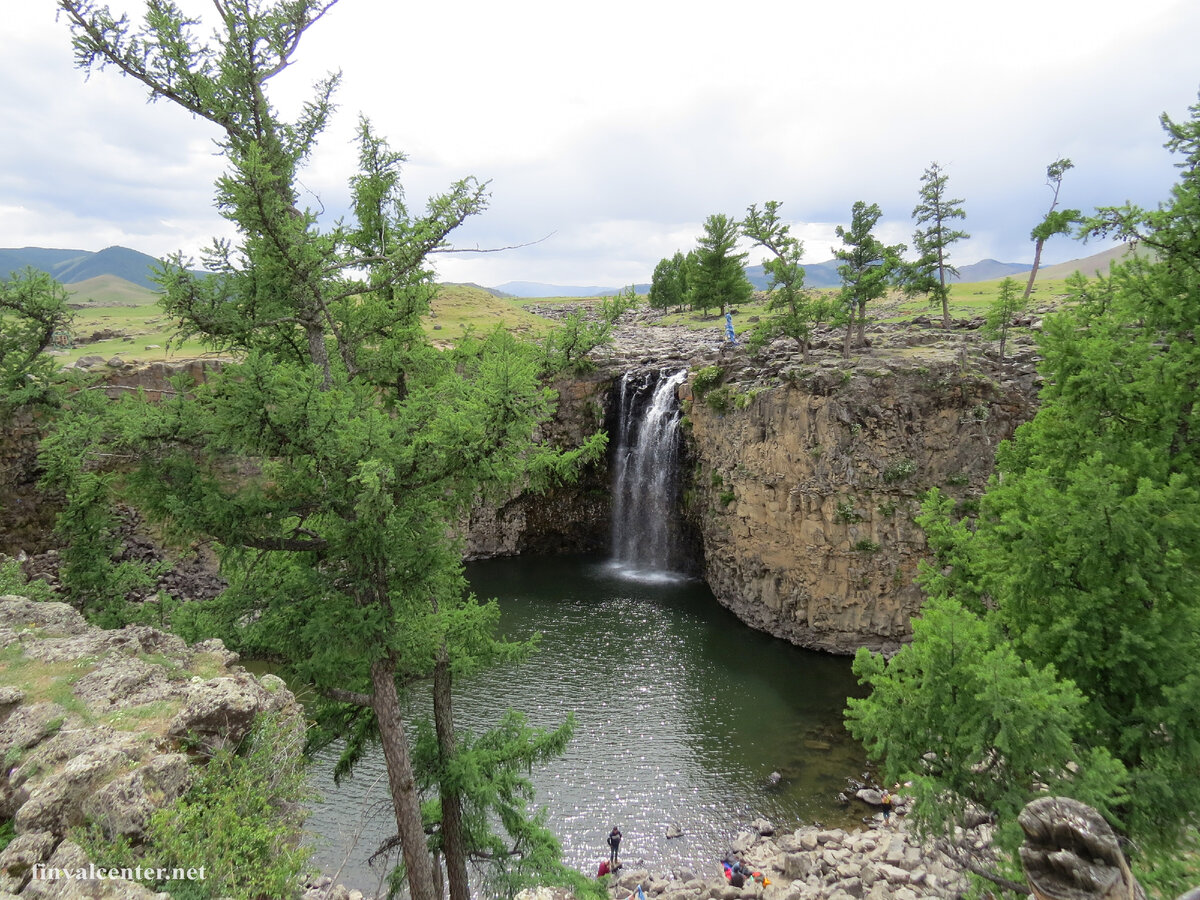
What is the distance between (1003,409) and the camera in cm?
2331

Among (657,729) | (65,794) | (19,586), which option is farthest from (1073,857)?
(19,586)

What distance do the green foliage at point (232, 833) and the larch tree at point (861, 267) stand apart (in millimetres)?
26290

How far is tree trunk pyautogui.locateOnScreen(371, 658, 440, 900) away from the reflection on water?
2307 mm

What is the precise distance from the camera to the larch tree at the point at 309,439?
7477 mm

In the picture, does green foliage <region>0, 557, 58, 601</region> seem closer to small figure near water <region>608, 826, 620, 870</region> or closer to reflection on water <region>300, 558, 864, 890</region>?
reflection on water <region>300, 558, 864, 890</region>

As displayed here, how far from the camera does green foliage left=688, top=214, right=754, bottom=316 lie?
55844 millimetres

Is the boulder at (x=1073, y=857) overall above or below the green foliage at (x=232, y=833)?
above

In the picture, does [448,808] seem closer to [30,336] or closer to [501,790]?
[501,790]

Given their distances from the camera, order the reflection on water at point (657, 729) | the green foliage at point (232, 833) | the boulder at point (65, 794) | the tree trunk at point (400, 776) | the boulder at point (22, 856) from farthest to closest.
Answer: the reflection on water at point (657, 729), the tree trunk at point (400, 776), the boulder at point (65, 794), the green foliage at point (232, 833), the boulder at point (22, 856)

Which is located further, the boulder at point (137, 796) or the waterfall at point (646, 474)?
the waterfall at point (646, 474)

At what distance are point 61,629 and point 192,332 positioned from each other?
5.67 metres

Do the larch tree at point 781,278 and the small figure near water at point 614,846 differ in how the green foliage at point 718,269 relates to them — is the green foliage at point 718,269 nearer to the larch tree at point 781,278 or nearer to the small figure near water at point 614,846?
the larch tree at point 781,278

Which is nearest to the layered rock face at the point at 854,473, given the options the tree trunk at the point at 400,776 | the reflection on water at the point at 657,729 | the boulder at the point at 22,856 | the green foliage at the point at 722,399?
the green foliage at the point at 722,399

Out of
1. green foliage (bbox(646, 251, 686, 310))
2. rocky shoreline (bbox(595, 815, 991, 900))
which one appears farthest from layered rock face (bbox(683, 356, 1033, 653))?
green foliage (bbox(646, 251, 686, 310))
